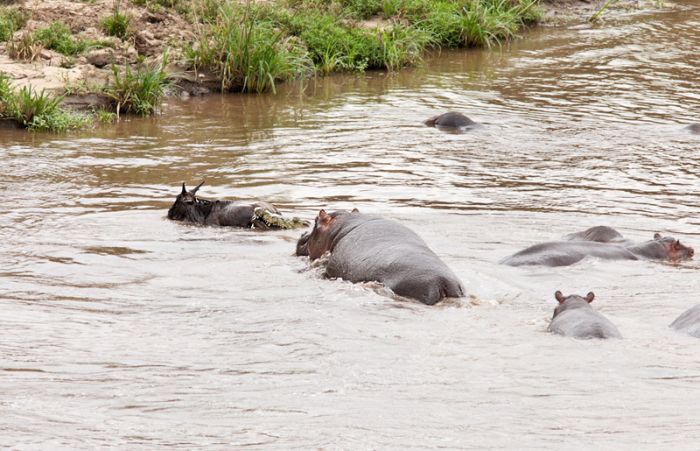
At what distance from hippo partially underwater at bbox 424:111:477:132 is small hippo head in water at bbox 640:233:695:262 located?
16.9 feet

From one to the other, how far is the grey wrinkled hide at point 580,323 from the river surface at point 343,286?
96 mm

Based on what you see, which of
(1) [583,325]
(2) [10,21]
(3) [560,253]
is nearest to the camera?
(1) [583,325]

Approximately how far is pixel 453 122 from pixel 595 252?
5.48 meters

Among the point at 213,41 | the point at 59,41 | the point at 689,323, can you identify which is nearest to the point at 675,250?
the point at 689,323

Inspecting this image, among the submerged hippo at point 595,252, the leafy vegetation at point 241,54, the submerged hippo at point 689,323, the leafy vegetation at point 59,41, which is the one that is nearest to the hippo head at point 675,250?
the submerged hippo at point 595,252

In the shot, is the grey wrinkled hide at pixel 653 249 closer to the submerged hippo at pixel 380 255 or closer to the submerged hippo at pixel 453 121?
the submerged hippo at pixel 380 255

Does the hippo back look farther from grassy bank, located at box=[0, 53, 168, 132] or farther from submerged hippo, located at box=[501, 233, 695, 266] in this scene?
grassy bank, located at box=[0, 53, 168, 132]

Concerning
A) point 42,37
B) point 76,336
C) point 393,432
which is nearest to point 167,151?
point 42,37

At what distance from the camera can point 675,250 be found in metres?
7.98

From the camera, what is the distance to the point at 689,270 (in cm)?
779

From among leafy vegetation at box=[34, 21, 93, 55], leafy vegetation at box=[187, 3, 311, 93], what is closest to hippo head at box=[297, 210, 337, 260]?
leafy vegetation at box=[187, 3, 311, 93]

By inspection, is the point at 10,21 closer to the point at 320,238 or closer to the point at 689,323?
the point at 320,238

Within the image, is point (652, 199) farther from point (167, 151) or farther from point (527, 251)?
point (167, 151)

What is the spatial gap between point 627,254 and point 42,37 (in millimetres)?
9362
